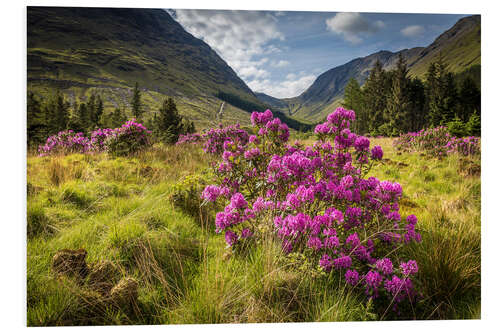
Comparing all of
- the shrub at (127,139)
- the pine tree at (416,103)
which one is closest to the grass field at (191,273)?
the shrub at (127,139)

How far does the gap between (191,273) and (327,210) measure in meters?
1.46

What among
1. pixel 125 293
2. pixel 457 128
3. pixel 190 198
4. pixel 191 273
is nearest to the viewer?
pixel 125 293

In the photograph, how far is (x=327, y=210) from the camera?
197 cm

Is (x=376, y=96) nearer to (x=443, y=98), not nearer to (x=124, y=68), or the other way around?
(x=443, y=98)

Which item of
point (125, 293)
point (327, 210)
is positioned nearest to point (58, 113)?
point (125, 293)

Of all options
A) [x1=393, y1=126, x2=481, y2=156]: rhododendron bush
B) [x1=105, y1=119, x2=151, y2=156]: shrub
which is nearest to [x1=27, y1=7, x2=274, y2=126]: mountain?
[x1=105, y1=119, x2=151, y2=156]: shrub

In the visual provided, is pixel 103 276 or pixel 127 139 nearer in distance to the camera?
pixel 103 276

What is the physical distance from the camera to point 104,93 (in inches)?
2057

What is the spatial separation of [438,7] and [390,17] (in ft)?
2.25

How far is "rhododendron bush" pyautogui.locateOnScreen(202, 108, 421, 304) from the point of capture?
1848 mm

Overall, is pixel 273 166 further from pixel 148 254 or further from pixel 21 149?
pixel 21 149

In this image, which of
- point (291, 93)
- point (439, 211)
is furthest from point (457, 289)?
point (291, 93)

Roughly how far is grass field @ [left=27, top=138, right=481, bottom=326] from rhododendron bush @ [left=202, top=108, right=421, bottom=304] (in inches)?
7.1

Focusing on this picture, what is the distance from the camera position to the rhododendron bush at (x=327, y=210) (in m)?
1.85
